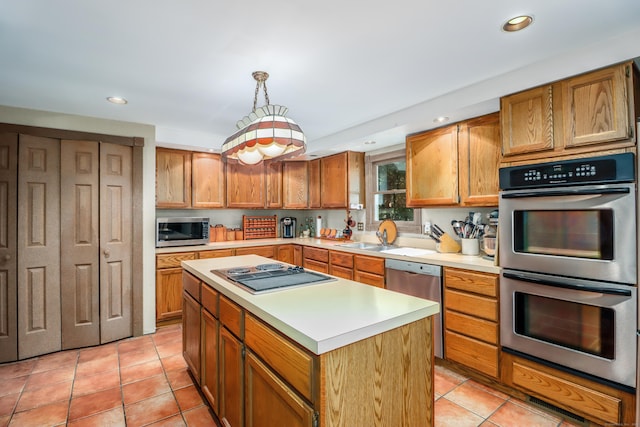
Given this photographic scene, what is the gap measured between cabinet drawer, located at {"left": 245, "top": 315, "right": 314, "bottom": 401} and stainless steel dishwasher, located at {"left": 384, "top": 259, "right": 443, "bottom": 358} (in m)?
1.81

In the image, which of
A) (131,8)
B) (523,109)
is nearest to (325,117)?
(523,109)

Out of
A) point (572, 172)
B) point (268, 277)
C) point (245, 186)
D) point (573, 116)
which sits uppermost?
point (573, 116)

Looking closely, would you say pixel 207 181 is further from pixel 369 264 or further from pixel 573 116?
pixel 573 116

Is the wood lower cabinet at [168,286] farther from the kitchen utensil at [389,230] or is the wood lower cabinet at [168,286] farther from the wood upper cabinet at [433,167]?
the wood upper cabinet at [433,167]

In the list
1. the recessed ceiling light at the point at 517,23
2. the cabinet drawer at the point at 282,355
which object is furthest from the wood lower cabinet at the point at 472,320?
the cabinet drawer at the point at 282,355

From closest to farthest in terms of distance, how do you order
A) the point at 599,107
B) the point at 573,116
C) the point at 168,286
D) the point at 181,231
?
the point at 599,107
the point at 573,116
the point at 168,286
the point at 181,231

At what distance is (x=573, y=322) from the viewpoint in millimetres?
1998

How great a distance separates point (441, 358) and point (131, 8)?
3255 millimetres

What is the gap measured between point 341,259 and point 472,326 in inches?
64.9

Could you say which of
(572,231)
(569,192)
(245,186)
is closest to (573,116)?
(569,192)

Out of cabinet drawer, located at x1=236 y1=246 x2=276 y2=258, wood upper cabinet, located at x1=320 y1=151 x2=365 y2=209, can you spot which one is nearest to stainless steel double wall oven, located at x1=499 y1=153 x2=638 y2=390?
wood upper cabinet, located at x1=320 y1=151 x2=365 y2=209

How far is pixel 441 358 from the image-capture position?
2752 millimetres

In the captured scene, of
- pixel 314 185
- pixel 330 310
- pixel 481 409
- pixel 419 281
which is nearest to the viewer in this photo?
pixel 330 310

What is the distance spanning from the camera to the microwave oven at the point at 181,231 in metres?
3.74
